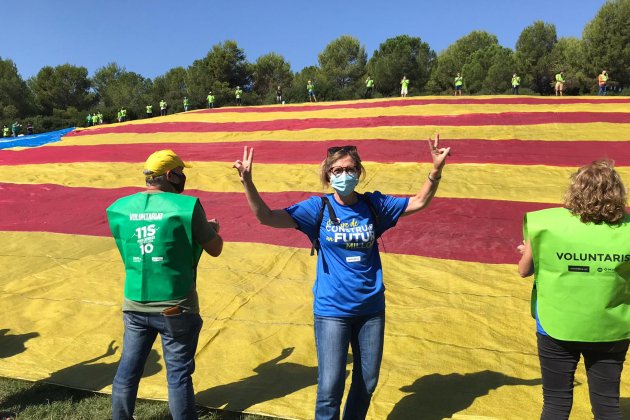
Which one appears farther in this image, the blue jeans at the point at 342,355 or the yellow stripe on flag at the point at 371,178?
the yellow stripe on flag at the point at 371,178

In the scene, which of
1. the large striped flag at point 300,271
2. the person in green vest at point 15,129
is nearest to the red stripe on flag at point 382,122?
the large striped flag at point 300,271

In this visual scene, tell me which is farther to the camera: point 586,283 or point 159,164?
point 159,164

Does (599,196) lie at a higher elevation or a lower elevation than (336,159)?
lower

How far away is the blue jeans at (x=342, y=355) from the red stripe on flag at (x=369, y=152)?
8.83 meters

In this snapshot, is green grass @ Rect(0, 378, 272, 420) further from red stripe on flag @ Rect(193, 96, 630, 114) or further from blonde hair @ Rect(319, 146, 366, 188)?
red stripe on flag @ Rect(193, 96, 630, 114)

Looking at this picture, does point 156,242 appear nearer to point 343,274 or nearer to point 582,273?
point 343,274

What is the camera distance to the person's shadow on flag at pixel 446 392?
10.7 ft

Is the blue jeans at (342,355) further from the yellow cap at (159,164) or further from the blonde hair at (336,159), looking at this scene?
the yellow cap at (159,164)

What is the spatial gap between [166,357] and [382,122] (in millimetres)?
13763

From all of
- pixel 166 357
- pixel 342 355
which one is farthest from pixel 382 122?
pixel 166 357

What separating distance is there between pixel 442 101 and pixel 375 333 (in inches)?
684

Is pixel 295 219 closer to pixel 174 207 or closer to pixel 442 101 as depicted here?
pixel 174 207

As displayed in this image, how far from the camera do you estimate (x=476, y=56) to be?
173ft

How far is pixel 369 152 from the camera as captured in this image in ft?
40.5
